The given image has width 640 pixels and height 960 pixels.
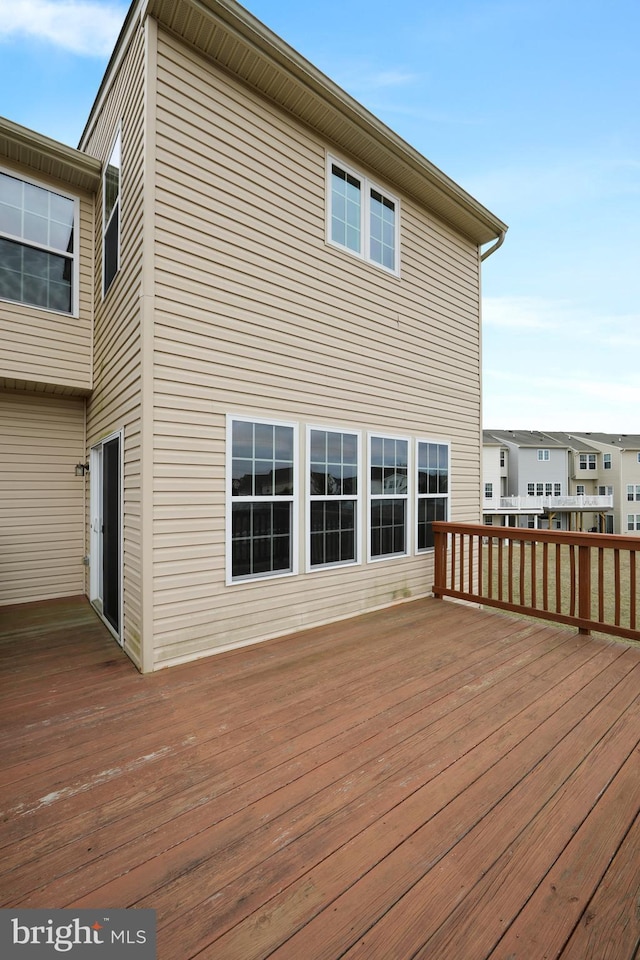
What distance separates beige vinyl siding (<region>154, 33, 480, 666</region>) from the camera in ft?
11.0

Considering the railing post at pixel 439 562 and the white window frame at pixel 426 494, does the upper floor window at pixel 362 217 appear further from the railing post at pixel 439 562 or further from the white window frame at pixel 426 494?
the railing post at pixel 439 562

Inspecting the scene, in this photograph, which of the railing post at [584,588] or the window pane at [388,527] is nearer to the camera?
the railing post at [584,588]

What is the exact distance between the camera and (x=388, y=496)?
199 inches

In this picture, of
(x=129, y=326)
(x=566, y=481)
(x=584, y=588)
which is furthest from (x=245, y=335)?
(x=566, y=481)

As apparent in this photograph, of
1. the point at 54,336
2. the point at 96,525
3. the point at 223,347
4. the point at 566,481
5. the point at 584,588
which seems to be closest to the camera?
the point at 223,347

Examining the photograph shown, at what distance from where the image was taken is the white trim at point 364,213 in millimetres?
4449

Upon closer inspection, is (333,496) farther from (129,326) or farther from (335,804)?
(335,804)

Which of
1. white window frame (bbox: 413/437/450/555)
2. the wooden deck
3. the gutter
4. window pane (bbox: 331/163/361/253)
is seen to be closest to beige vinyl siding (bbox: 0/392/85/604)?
the wooden deck

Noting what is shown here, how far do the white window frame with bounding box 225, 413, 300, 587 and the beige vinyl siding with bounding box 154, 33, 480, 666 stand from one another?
0.16 feet

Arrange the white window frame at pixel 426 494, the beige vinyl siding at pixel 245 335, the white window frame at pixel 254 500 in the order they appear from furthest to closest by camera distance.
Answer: the white window frame at pixel 426 494 → the white window frame at pixel 254 500 → the beige vinyl siding at pixel 245 335

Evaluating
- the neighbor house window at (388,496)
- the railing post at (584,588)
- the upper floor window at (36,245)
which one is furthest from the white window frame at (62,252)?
the railing post at (584,588)

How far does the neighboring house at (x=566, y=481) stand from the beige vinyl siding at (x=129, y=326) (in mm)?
25195

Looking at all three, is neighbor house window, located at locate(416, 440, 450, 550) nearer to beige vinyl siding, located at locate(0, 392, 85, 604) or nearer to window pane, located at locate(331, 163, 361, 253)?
window pane, located at locate(331, 163, 361, 253)

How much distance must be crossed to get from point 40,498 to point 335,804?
497cm
